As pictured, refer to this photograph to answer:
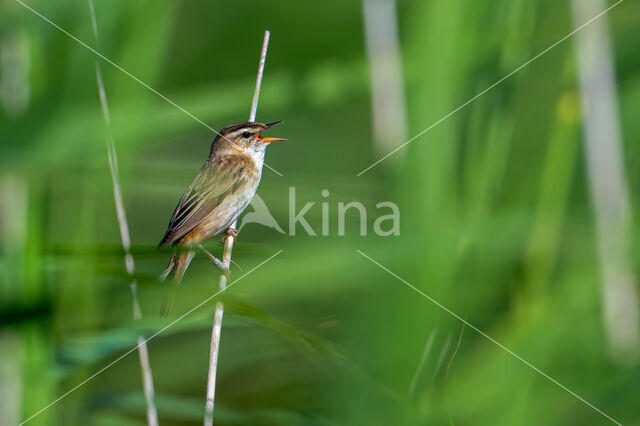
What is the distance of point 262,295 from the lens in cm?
208

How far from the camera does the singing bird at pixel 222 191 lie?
8.60 ft

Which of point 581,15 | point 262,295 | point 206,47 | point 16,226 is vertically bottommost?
point 262,295

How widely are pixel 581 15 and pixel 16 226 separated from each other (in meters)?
2.29

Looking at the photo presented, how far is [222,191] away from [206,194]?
115 millimetres

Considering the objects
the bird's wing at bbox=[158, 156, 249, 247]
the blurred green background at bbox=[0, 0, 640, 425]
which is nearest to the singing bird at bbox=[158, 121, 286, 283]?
the bird's wing at bbox=[158, 156, 249, 247]

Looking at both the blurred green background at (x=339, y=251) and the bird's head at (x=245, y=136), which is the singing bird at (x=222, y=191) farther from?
the blurred green background at (x=339, y=251)

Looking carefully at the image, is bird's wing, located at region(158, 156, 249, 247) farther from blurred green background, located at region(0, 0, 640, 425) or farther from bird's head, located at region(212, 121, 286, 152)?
blurred green background, located at region(0, 0, 640, 425)

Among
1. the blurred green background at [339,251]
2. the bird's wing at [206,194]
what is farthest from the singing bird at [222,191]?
the blurred green background at [339,251]

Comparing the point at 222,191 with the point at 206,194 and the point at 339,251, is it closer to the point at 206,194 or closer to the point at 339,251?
the point at 206,194

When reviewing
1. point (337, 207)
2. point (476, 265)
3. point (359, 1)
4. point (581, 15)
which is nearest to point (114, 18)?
point (337, 207)

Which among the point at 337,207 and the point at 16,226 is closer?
the point at 16,226

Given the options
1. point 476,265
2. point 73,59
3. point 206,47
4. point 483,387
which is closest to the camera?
point 483,387

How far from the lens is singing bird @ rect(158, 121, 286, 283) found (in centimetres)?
262

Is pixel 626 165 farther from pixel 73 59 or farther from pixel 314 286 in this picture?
pixel 73 59
